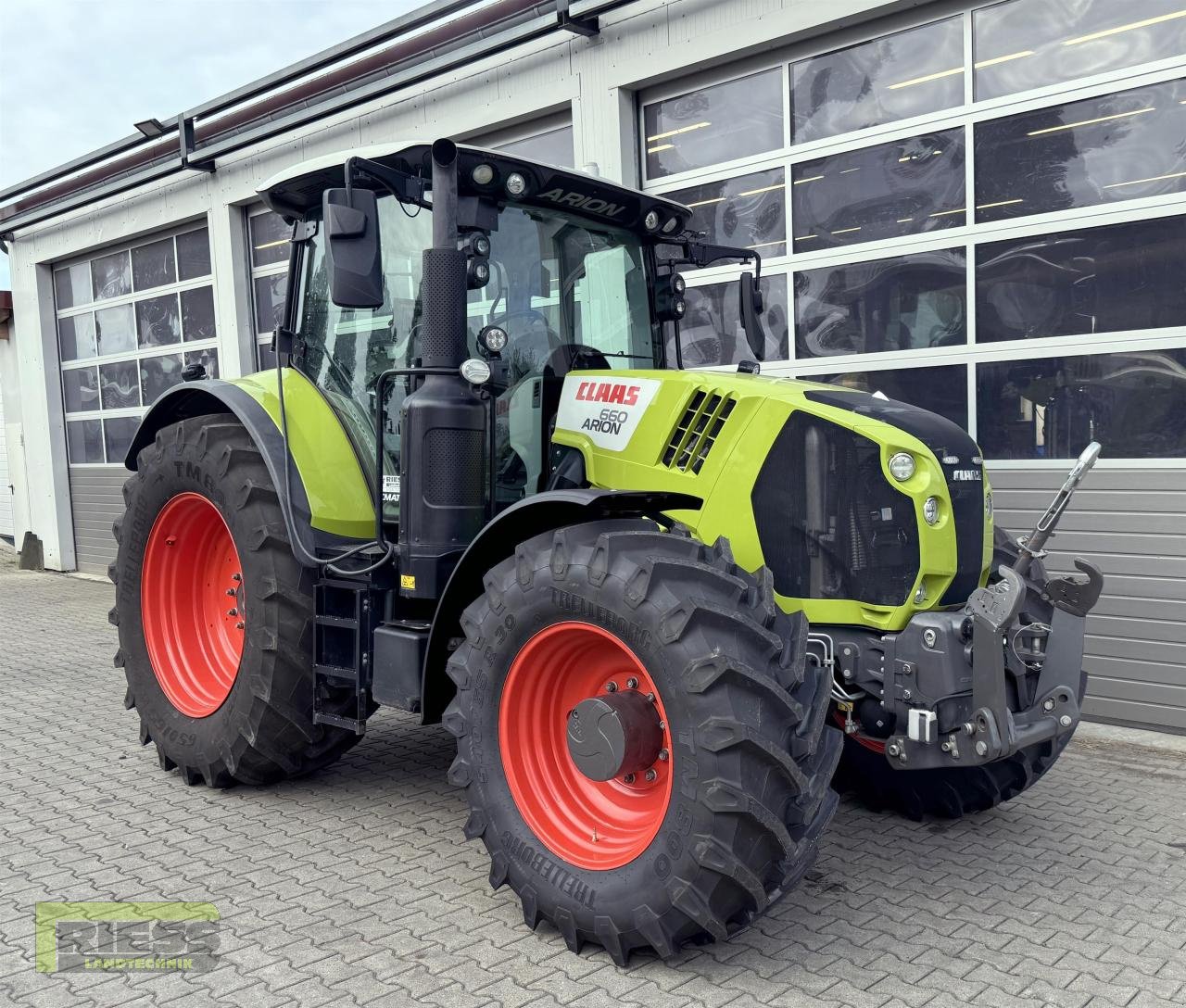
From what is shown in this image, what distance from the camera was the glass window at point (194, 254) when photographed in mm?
11477

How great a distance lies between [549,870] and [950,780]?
177 cm

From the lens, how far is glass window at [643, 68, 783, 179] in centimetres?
693

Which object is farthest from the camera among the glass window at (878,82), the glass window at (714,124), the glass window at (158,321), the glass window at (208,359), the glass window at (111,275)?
the glass window at (111,275)

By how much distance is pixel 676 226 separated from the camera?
454cm

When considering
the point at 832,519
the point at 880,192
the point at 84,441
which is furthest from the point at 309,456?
the point at 84,441

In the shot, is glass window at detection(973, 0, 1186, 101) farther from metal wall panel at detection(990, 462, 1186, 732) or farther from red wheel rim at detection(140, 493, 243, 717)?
red wheel rim at detection(140, 493, 243, 717)

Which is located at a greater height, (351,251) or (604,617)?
(351,251)

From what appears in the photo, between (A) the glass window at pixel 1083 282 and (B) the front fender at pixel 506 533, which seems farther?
(A) the glass window at pixel 1083 282

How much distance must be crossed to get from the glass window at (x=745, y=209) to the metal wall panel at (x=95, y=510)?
8102 millimetres

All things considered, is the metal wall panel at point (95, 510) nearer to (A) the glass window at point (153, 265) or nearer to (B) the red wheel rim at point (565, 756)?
(A) the glass window at point (153, 265)

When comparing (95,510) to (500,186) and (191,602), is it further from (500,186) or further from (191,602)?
(500,186)

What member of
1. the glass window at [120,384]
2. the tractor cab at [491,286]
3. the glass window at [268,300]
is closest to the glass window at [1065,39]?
the tractor cab at [491,286]

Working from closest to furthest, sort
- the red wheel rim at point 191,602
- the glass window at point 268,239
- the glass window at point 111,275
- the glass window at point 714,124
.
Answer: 1. the red wheel rim at point 191,602
2. the glass window at point 714,124
3. the glass window at point 268,239
4. the glass window at point 111,275

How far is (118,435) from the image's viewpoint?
42.0 ft
